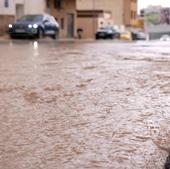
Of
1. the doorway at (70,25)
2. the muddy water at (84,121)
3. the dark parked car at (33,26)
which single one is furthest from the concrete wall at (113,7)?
the muddy water at (84,121)

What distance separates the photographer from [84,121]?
15.5 ft

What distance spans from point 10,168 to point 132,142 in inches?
39.1

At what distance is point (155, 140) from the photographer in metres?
4.07

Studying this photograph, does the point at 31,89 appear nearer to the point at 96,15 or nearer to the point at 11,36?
the point at 11,36

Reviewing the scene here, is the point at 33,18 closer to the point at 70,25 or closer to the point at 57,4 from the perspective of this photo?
the point at 57,4

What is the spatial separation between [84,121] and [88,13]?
198 feet

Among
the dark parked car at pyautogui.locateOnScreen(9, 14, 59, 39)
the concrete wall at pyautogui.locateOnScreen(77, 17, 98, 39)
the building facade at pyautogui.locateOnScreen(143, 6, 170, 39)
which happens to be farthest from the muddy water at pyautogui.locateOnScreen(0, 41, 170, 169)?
the building facade at pyautogui.locateOnScreen(143, 6, 170, 39)

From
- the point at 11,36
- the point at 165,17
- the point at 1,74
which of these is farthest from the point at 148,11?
the point at 1,74

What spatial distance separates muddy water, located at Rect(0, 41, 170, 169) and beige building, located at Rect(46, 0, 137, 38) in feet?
128

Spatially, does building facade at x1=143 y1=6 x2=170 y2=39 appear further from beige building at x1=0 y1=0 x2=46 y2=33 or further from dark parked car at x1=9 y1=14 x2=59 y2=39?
dark parked car at x1=9 y1=14 x2=59 y2=39

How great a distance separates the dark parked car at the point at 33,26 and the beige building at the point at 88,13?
50.5 feet

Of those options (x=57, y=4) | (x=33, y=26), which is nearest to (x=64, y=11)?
(x=57, y=4)

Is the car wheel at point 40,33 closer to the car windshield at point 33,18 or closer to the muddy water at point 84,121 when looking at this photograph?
the car windshield at point 33,18

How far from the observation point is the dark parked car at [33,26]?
95.8 ft
